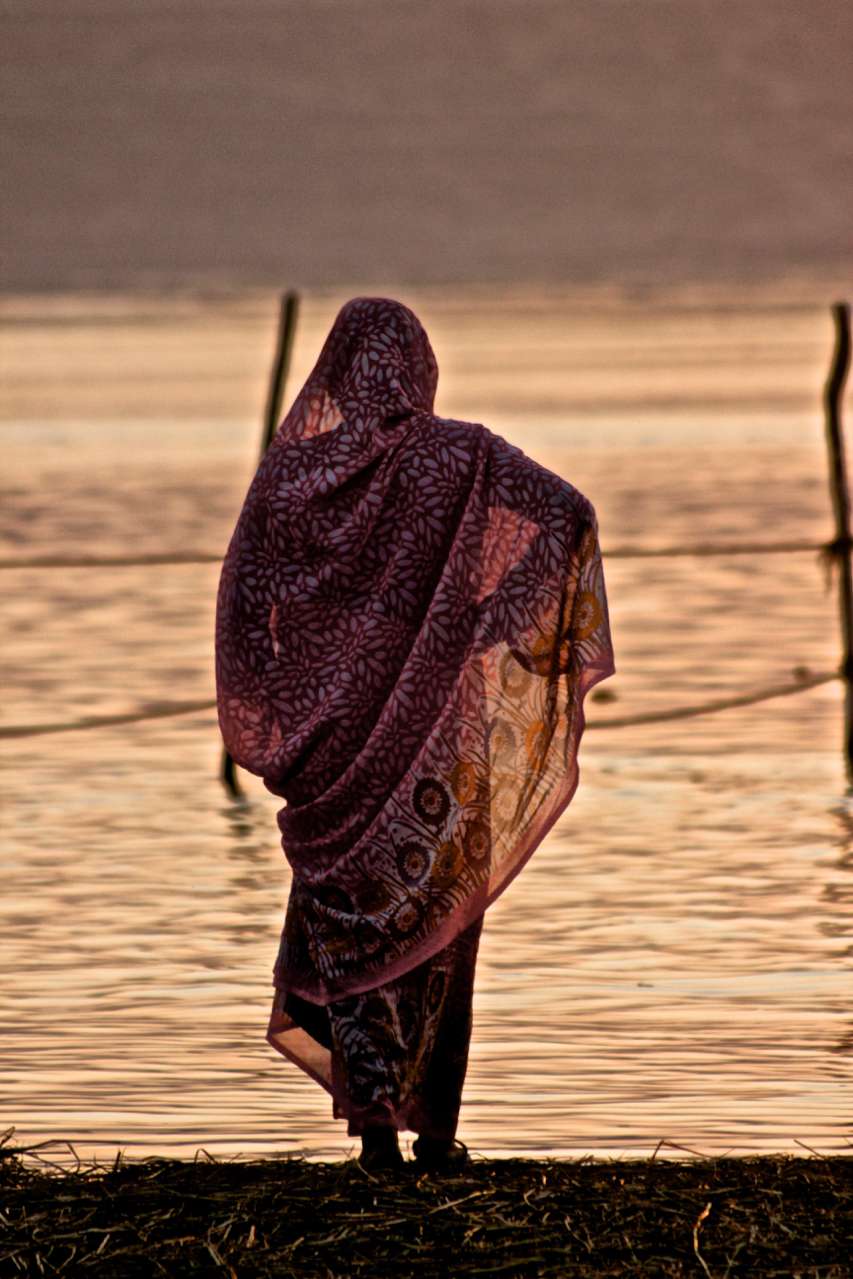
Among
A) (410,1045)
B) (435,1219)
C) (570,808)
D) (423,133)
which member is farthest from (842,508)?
(423,133)

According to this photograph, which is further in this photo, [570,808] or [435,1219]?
[570,808]

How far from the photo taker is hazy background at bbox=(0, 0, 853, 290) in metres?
144

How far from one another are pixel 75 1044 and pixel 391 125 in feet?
544

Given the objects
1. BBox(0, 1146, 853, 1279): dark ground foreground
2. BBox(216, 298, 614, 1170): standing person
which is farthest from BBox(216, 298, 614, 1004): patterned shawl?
BBox(0, 1146, 853, 1279): dark ground foreground

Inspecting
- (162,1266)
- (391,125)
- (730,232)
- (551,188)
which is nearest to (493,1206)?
(162,1266)

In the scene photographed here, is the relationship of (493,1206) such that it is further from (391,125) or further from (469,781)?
(391,125)

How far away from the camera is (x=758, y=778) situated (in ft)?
34.8

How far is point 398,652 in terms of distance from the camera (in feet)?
18.5

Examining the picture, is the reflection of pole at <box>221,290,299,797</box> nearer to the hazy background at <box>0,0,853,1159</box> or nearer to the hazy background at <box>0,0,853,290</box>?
the hazy background at <box>0,0,853,1159</box>

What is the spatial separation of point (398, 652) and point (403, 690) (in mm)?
92

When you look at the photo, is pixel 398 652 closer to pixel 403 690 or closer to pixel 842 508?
pixel 403 690

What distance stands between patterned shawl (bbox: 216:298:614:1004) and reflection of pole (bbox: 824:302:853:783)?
201 inches

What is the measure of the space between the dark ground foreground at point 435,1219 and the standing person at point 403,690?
0.25m

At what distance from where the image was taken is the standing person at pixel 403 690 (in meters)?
5.59
